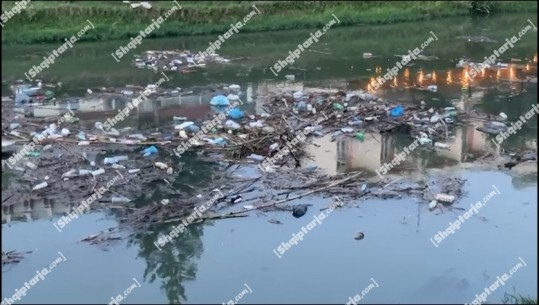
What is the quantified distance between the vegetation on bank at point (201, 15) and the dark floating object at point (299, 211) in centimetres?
955

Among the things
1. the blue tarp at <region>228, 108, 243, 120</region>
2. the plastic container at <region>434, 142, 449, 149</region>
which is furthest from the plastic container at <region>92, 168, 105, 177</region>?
the plastic container at <region>434, 142, 449, 149</region>

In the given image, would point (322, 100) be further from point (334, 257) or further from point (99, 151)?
point (334, 257)

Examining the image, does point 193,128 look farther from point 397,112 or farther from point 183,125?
point 397,112

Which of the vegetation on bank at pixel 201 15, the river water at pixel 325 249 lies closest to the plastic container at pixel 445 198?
the river water at pixel 325 249

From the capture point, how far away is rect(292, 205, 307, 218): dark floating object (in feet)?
17.6

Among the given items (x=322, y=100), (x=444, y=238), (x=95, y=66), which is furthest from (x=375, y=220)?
(x=95, y=66)

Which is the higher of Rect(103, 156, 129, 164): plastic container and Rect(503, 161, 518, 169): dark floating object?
Rect(103, 156, 129, 164): plastic container

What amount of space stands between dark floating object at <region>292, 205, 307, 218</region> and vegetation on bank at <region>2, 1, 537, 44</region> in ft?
31.3

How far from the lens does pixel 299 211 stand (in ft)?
17.7

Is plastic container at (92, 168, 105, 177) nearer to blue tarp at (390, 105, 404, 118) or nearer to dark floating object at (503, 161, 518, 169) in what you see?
blue tarp at (390, 105, 404, 118)

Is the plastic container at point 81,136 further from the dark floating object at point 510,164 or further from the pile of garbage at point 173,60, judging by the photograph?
the dark floating object at point 510,164

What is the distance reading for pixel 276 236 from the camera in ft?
16.6

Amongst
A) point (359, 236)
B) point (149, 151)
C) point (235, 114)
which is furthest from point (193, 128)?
point (359, 236)

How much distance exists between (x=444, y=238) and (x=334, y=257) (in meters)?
0.92
